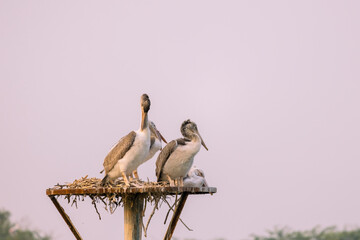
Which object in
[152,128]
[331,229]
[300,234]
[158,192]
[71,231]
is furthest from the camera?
[300,234]

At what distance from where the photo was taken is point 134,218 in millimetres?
13148

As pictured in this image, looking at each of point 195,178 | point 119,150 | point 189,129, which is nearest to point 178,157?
point 189,129

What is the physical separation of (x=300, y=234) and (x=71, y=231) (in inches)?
1214

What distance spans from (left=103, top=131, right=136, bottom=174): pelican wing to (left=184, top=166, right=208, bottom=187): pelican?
5.32 feet

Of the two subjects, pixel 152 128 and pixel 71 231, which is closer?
pixel 71 231

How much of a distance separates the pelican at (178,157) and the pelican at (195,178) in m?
0.28

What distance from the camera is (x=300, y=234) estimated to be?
1693 inches

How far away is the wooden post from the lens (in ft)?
43.0

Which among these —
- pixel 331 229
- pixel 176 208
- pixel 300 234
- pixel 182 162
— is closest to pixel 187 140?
pixel 182 162

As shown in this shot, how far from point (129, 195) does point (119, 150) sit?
A: 0.75m

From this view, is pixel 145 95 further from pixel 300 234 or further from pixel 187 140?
pixel 300 234

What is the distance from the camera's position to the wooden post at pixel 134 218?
43.0 feet

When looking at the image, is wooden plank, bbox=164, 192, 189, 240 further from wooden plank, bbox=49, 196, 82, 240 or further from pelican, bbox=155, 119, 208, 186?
wooden plank, bbox=49, 196, 82, 240

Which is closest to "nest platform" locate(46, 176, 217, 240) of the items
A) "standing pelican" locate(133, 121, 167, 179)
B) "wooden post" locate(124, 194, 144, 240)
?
"wooden post" locate(124, 194, 144, 240)
